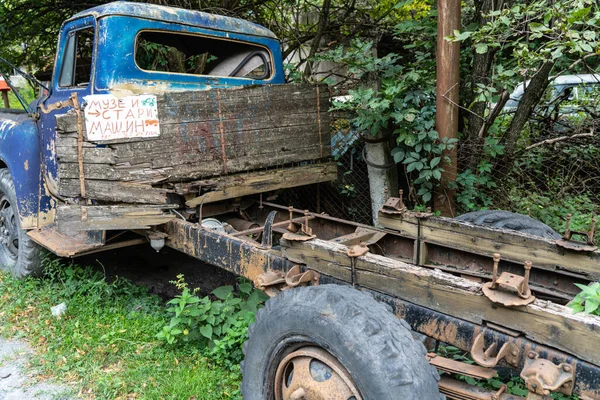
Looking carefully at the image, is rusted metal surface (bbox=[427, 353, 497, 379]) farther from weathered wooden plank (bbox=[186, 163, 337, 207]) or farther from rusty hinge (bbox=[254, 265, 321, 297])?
weathered wooden plank (bbox=[186, 163, 337, 207])

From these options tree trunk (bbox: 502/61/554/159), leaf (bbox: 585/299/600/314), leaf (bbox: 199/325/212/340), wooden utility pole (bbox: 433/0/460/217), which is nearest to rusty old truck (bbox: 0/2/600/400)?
leaf (bbox: 585/299/600/314)

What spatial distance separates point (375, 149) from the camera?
465 centimetres

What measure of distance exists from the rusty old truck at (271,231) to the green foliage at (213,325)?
1.13 ft

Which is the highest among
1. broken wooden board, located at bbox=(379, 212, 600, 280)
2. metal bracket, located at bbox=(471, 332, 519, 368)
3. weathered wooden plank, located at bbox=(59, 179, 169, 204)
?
weathered wooden plank, located at bbox=(59, 179, 169, 204)

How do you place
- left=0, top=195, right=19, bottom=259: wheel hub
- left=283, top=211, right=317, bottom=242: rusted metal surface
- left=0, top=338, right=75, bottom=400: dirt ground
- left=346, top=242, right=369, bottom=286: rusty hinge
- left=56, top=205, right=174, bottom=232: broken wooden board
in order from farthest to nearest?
left=0, top=195, right=19, bottom=259: wheel hub, left=56, top=205, right=174, bottom=232: broken wooden board, left=0, top=338, right=75, bottom=400: dirt ground, left=283, top=211, right=317, bottom=242: rusted metal surface, left=346, top=242, right=369, bottom=286: rusty hinge

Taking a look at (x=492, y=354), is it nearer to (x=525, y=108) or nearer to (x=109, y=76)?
(x=109, y=76)

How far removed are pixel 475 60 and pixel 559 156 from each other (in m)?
1.16

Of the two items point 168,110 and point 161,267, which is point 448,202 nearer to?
point 168,110

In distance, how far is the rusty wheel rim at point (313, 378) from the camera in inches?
78.4

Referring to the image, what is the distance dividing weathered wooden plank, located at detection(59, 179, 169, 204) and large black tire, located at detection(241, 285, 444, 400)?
1.41m

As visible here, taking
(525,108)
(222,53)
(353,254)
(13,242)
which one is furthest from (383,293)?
(13,242)

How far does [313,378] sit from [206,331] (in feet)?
4.20

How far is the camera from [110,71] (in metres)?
3.40

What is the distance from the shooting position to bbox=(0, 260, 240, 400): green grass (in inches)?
114
